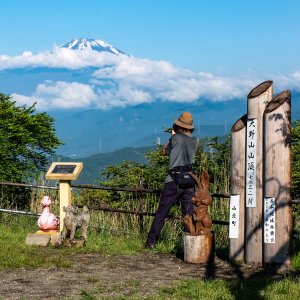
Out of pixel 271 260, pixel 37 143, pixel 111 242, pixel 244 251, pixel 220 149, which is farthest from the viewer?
pixel 220 149

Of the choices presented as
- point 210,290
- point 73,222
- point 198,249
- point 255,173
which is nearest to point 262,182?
point 255,173

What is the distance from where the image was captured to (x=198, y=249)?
7980 millimetres

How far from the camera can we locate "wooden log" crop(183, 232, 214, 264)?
26.2 feet

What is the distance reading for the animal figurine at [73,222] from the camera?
Result: 29.6 ft

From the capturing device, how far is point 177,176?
849 cm

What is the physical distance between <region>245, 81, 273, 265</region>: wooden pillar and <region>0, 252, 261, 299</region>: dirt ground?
1.01 feet

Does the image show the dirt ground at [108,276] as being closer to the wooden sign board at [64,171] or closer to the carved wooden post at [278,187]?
the carved wooden post at [278,187]

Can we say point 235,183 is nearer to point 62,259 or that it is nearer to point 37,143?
point 62,259

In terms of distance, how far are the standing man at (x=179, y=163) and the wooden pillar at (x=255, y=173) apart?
101cm

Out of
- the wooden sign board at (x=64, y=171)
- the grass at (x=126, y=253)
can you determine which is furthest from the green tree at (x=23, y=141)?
the wooden sign board at (x=64, y=171)

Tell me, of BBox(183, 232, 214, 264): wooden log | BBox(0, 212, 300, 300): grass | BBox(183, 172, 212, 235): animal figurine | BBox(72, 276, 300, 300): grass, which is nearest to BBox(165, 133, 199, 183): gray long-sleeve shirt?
BBox(183, 172, 212, 235): animal figurine

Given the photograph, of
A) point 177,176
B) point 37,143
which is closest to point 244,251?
point 177,176

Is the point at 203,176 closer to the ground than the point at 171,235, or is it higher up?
higher up

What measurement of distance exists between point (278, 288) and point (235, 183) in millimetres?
2129
